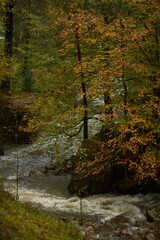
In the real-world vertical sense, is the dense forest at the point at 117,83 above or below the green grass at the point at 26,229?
above

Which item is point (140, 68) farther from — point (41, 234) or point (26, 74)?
point (26, 74)

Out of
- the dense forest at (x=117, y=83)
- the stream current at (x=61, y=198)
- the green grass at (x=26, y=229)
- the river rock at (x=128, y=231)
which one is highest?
the dense forest at (x=117, y=83)

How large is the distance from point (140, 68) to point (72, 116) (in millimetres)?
3247

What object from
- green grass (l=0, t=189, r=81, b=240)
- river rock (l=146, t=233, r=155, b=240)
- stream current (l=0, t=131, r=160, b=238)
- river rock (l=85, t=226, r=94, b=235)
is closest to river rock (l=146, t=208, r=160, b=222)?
stream current (l=0, t=131, r=160, b=238)

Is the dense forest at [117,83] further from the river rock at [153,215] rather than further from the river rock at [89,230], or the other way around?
the river rock at [89,230]

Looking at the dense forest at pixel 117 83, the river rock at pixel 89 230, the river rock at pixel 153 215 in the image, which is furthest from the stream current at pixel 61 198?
the dense forest at pixel 117 83

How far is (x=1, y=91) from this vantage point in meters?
15.3

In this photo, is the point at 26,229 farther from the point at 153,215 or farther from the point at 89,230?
the point at 153,215

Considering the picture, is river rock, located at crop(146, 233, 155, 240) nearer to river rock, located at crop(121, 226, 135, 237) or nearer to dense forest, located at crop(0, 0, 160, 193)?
river rock, located at crop(121, 226, 135, 237)

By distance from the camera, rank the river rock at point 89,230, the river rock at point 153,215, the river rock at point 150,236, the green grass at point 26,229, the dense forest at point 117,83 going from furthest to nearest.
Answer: the dense forest at point 117,83
the river rock at point 153,215
the river rock at point 89,230
the river rock at point 150,236
the green grass at point 26,229

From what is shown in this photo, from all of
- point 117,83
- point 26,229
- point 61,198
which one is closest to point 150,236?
point 26,229

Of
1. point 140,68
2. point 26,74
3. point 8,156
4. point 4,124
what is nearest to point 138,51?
point 140,68

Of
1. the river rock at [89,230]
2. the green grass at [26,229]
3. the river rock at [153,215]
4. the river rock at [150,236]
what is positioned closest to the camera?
Result: the green grass at [26,229]

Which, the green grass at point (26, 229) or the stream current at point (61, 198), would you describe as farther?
the stream current at point (61, 198)
